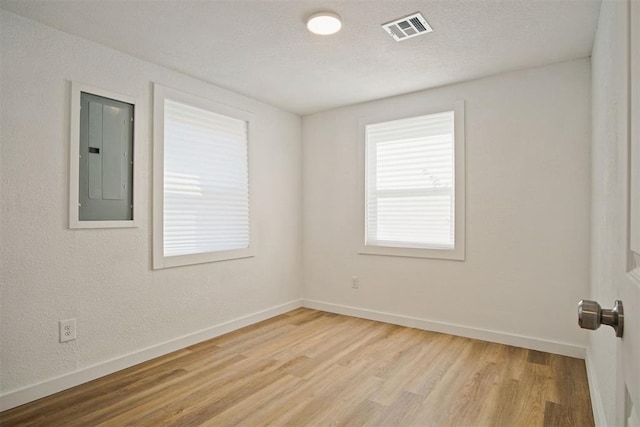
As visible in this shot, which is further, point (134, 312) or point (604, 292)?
point (134, 312)

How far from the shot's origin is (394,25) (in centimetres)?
239

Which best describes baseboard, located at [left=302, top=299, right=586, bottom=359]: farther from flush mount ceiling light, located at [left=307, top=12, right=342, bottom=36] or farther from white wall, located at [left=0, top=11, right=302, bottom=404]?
flush mount ceiling light, located at [left=307, top=12, right=342, bottom=36]

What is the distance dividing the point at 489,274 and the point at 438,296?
0.55 meters

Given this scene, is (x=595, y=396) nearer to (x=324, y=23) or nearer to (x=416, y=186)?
(x=416, y=186)

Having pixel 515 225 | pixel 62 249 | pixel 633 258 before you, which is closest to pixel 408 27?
pixel 515 225

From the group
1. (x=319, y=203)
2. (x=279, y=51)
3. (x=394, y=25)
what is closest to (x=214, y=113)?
(x=279, y=51)

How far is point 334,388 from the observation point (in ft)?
7.93

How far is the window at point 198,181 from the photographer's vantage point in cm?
307

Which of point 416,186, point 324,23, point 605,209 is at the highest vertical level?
point 324,23

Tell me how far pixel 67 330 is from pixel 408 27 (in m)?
3.14

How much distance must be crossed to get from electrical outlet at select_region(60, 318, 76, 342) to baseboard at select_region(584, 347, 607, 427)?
326cm

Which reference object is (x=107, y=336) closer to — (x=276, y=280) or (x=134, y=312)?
(x=134, y=312)

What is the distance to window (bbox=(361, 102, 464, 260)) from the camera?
3488mm

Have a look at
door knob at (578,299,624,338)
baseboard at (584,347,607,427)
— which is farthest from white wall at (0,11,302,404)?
baseboard at (584,347,607,427)
